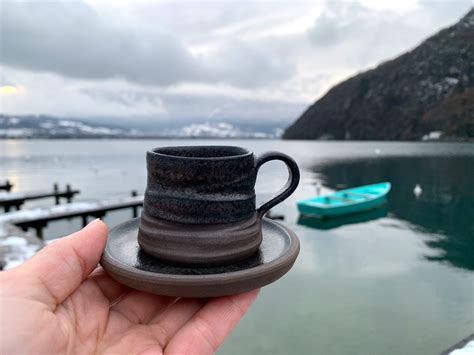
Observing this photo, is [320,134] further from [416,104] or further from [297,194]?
[297,194]

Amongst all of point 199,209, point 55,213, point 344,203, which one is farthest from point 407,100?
point 199,209

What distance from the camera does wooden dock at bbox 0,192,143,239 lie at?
17.3 metres

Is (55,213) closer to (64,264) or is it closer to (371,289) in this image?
(371,289)

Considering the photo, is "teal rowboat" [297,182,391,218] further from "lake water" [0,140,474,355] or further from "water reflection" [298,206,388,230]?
"lake water" [0,140,474,355]

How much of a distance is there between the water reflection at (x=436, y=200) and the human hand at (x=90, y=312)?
15625mm

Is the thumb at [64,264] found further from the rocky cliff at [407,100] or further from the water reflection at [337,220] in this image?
the rocky cliff at [407,100]

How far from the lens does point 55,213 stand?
60.6 feet

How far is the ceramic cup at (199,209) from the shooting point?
77.7 inches

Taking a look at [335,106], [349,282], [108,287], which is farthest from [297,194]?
[335,106]

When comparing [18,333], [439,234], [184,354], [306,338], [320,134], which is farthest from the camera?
[320,134]

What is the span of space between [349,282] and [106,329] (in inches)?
459

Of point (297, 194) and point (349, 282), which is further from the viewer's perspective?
point (297, 194)

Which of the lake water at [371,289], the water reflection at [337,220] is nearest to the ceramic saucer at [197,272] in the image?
the lake water at [371,289]

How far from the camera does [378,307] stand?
10719mm
